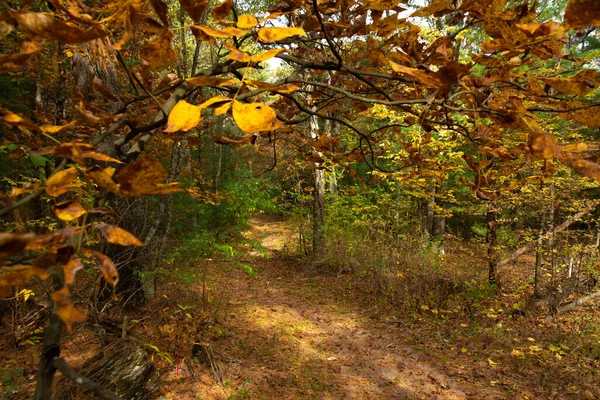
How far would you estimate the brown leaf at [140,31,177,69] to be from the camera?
1.68 feet

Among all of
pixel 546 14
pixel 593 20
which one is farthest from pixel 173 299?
pixel 546 14

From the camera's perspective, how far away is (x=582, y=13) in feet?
1.32

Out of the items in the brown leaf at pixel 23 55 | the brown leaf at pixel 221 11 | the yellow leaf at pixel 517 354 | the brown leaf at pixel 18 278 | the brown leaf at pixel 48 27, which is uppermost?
the brown leaf at pixel 221 11

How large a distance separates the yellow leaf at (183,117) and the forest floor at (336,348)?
3.19m

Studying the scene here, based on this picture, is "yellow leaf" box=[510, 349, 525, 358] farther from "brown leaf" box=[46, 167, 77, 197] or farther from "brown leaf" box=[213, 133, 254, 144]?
"brown leaf" box=[46, 167, 77, 197]

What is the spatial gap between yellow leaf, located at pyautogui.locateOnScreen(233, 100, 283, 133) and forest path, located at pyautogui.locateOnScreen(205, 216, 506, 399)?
11.6 ft

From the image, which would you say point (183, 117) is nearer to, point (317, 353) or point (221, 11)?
point (221, 11)

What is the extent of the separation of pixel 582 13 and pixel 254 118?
0.42 meters

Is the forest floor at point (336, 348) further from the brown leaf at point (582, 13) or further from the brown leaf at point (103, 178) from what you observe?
the brown leaf at point (582, 13)

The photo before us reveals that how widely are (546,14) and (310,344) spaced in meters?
11.3

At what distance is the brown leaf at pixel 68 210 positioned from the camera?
1.19 feet

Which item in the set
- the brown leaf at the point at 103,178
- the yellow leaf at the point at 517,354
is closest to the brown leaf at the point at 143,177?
the brown leaf at the point at 103,178

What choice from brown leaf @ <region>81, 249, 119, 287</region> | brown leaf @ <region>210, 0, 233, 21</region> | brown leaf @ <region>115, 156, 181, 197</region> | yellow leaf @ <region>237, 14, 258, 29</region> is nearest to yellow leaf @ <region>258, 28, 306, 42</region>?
yellow leaf @ <region>237, 14, 258, 29</region>

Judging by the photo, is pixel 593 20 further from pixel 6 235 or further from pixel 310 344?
pixel 310 344
